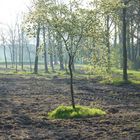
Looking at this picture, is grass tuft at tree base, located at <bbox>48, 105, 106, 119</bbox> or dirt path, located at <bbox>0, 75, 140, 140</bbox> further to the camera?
grass tuft at tree base, located at <bbox>48, 105, 106, 119</bbox>

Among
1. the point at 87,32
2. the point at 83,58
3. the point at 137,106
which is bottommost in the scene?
the point at 137,106

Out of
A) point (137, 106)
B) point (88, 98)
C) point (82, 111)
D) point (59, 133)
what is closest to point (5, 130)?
point (59, 133)

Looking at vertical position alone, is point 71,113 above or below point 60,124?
above

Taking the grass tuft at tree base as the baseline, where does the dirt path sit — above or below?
below

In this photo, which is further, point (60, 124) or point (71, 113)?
point (71, 113)

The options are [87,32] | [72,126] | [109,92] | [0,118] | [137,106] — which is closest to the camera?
[72,126]

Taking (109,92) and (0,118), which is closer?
(0,118)

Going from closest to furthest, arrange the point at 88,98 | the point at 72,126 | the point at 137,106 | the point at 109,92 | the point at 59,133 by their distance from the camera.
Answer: the point at 59,133, the point at 72,126, the point at 137,106, the point at 88,98, the point at 109,92

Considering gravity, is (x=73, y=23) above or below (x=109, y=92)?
above

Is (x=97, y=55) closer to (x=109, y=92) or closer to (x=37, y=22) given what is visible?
(x=37, y=22)

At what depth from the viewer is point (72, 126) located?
18.8 m

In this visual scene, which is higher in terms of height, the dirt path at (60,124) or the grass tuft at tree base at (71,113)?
the grass tuft at tree base at (71,113)

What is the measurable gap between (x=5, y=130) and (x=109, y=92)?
67.6 feet

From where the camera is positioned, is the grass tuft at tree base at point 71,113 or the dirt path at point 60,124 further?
the grass tuft at tree base at point 71,113
